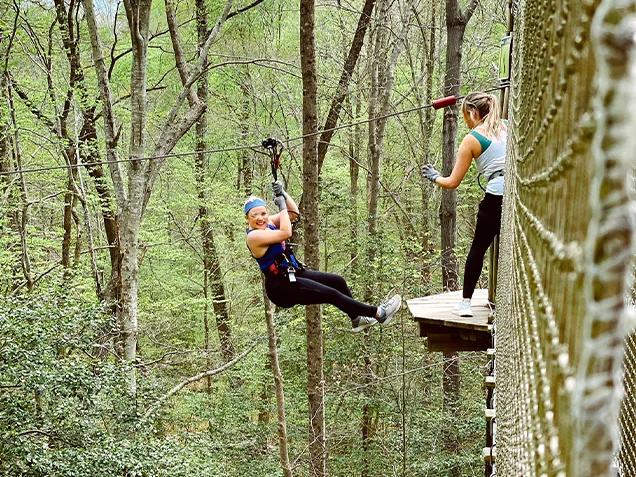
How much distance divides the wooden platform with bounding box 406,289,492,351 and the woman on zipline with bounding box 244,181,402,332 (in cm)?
47

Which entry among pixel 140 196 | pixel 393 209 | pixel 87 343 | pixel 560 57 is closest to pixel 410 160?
pixel 393 209

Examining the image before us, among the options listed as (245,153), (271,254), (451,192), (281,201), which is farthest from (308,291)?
(245,153)

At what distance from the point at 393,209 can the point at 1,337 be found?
10.8 meters

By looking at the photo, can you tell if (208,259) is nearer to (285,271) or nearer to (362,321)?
(362,321)

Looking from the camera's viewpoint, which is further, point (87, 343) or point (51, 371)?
point (87, 343)

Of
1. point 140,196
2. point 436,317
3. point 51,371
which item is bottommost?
point 51,371

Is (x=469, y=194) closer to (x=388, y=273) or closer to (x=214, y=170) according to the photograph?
(x=388, y=273)

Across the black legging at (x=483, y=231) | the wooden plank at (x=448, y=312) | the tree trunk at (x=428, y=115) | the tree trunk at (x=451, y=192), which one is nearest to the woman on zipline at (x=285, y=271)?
the wooden plank at (x=448, y=312)

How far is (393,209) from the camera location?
50.8ft

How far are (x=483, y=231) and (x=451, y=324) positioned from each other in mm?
797

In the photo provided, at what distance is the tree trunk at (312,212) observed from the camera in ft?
23.8

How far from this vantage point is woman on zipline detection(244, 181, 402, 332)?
452 cm

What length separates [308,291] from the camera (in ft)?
16.0

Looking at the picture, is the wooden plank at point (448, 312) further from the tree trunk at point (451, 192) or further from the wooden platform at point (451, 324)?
the tree trunk at point (451, 192)
